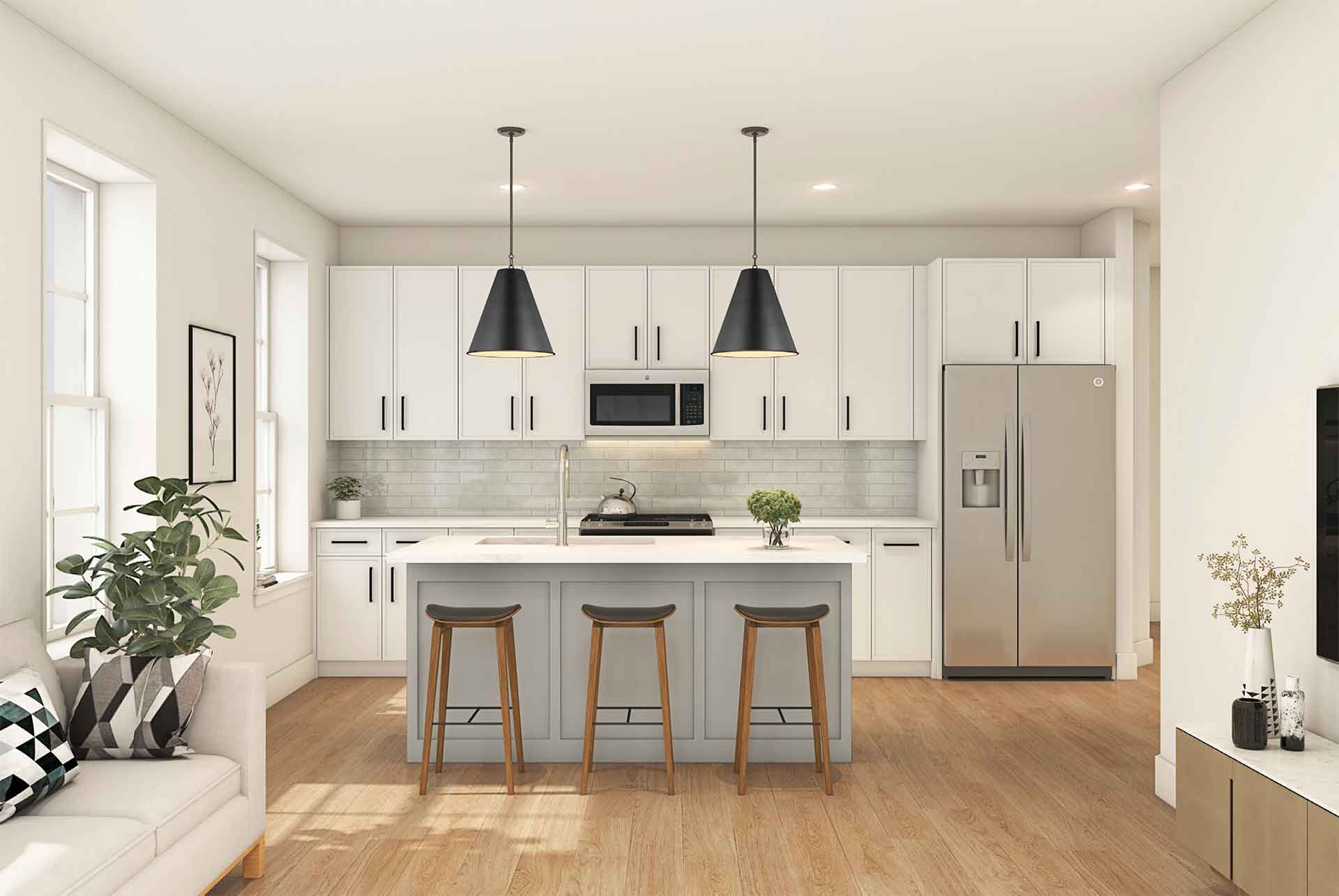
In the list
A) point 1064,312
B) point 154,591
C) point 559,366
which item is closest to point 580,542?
point 154,591

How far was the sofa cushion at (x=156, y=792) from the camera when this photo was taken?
2613mm

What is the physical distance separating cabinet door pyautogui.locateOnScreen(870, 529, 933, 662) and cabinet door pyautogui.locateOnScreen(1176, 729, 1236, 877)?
299 centimetres

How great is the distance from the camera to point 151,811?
263cm

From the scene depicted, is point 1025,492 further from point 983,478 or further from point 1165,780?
point 1165,780

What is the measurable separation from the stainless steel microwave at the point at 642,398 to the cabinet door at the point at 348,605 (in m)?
1.66

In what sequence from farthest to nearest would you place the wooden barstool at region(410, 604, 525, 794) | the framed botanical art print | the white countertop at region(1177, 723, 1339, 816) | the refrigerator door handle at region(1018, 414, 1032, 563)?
the refrigerator door handle at region(1018, 414, 1032, 563) < the framed botanical art print < the wooden barstool at region(410, 604, 525, 794) < the white countertop at region(1177, 723, 1339, 816)

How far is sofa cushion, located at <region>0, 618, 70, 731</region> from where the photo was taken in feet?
9.44

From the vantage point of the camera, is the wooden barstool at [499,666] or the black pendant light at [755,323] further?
the black pendant light at [755,323]

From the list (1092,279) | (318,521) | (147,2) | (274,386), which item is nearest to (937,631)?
(1092,279)

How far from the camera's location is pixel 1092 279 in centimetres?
602

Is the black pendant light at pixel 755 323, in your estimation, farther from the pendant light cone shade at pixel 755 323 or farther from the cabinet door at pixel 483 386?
the cabinet door at pixel 483 386

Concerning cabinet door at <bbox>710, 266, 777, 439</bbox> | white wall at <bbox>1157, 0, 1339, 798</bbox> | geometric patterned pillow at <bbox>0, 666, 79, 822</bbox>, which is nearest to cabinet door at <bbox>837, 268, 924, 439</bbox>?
cabinet door at <bbox>710, 266, 777, 439</bbox>

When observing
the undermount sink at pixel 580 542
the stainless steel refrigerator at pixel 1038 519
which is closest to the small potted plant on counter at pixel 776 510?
the undermount sink at pixel 580 542

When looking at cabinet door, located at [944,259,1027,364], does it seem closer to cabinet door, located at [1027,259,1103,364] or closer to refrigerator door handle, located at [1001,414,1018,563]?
cabinet door, located at [1027,259,1103,364]
